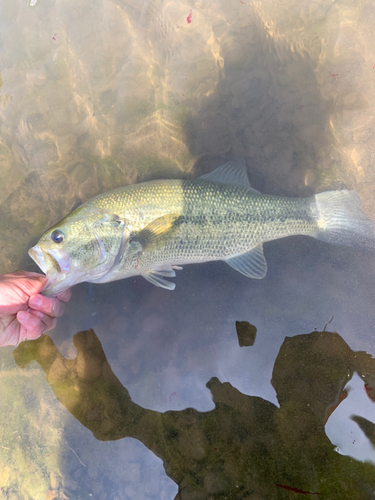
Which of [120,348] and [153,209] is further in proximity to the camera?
[120,348]

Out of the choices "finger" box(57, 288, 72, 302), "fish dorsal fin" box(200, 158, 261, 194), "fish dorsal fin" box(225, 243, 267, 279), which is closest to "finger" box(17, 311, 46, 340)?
"finger" box(57, 288, 72, 302)

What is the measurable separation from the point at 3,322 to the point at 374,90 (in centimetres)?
488

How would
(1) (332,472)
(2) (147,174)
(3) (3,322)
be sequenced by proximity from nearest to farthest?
(1) (332,472) < (3) (3,322) < (2) (147,174)

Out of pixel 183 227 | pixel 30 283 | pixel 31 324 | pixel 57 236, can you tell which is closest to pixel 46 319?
pixel 31 324

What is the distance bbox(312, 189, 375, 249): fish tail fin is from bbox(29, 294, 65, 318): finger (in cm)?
300

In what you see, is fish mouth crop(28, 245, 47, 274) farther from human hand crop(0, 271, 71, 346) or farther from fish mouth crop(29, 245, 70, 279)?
human hand crop(0, 271, 71, 346)

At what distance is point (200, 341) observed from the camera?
2.92 metres

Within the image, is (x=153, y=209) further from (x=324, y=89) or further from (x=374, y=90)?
(x=374, y=90)

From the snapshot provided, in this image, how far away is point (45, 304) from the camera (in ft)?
8.59

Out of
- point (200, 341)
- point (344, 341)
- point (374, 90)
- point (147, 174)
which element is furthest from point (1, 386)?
point (374, 90)

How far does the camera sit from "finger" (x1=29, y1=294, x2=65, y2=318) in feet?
8.38

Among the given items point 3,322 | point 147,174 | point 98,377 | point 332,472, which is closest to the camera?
point 332,472

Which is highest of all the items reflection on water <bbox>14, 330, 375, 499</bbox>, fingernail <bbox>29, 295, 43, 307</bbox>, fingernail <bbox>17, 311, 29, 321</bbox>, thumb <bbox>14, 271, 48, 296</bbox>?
thumb <bbox>14, 271, 48, 296</bbox>

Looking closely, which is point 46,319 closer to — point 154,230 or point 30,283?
point 30,283
